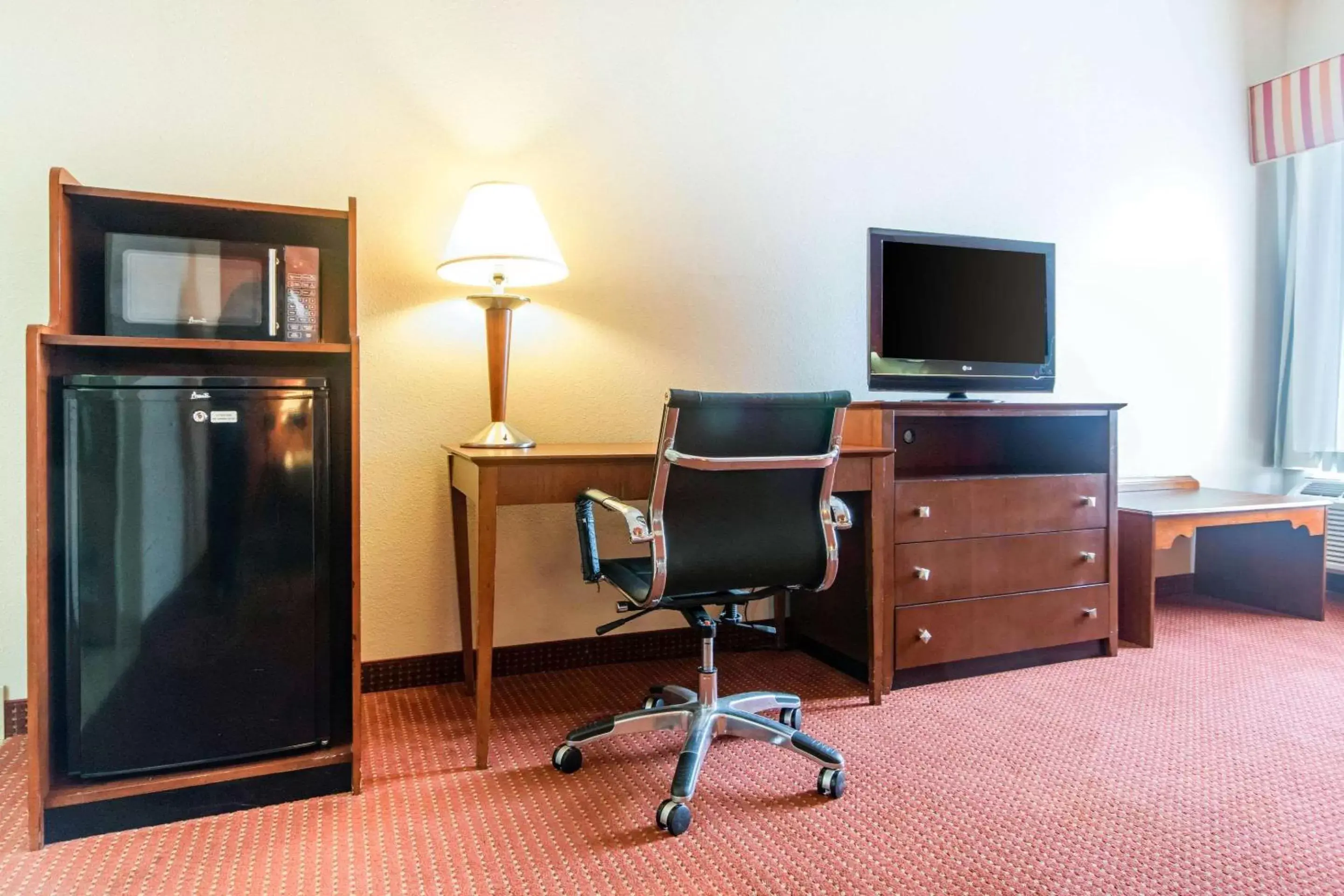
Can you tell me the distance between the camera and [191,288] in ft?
5.82

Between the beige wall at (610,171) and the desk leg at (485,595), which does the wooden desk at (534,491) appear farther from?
the beige wall at (610,171)

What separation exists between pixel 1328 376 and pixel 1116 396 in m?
0.97

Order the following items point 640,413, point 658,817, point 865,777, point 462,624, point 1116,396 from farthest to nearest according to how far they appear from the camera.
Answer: point 1116,396 < point 640,413 < point 462,624 < point 865,777 < point 658,817

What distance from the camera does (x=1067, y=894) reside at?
4.33 ft

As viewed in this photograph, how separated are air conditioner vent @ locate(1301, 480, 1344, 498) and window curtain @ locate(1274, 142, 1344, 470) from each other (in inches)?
2.7

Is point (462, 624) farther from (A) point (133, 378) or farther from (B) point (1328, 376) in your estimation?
(B) point (1328, 376)

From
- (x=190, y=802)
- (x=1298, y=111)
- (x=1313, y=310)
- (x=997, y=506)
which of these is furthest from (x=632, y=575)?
(x=1298, y=111)

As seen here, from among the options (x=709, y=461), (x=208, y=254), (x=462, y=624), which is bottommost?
(x=462, y=624)

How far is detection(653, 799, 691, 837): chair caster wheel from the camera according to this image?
1512mm

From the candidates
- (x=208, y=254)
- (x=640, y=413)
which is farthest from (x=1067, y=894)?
(x=208, y=254)

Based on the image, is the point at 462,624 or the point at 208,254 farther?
the point at 462,624

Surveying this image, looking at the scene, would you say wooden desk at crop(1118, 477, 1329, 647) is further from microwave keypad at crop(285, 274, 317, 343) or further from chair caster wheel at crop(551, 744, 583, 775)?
microwave keypad at crop(285, 274, 317, 343)

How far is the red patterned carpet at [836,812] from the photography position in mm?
1373

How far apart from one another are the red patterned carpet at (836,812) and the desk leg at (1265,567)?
3.16ft
